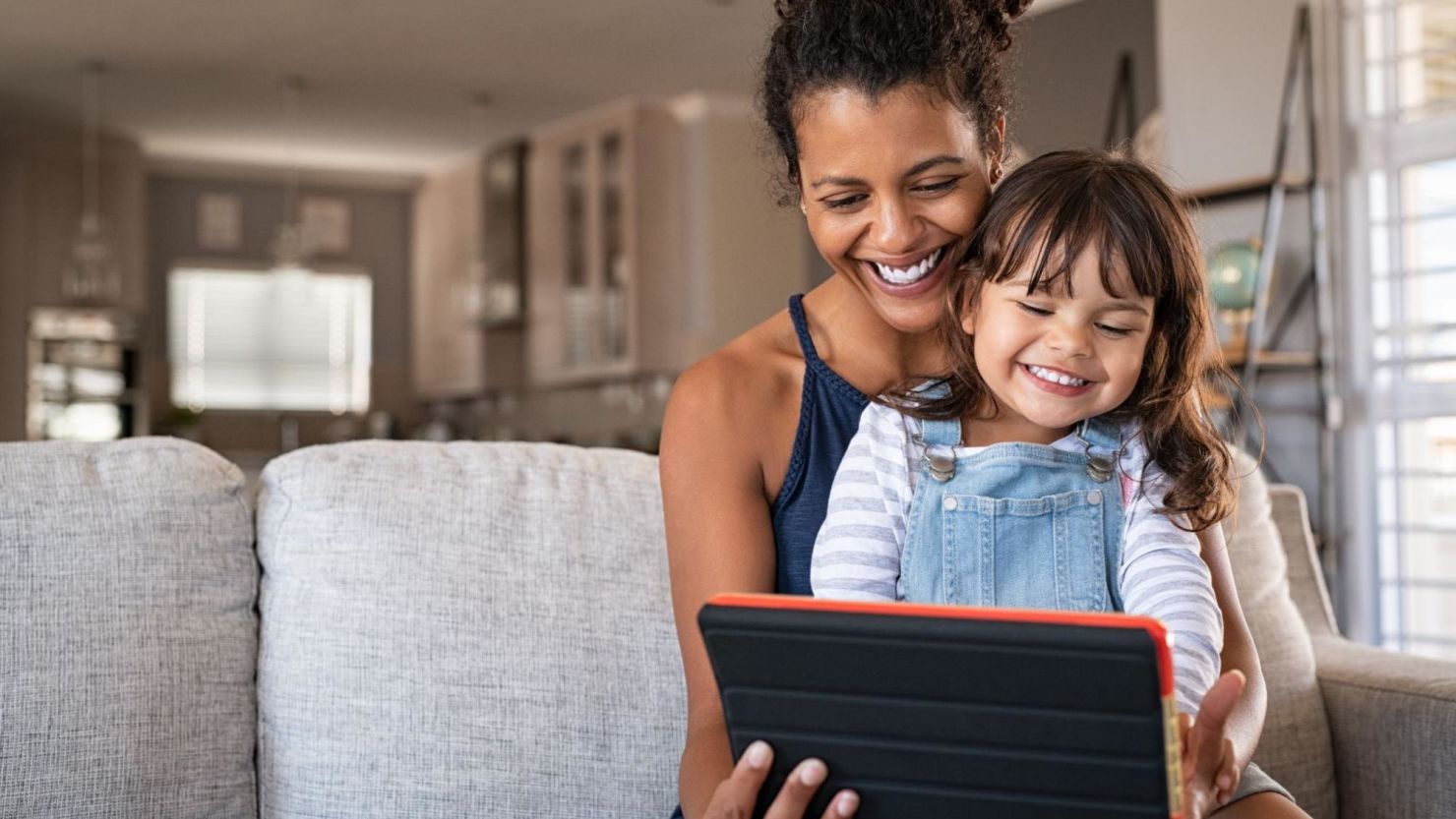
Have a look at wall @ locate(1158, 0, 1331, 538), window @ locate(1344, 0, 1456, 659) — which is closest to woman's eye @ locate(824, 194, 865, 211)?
window @ locate(1344, 0, 1456, 659)

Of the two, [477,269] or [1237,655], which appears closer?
[1237,655]

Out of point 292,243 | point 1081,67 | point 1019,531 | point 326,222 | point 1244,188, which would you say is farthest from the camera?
point 326,222

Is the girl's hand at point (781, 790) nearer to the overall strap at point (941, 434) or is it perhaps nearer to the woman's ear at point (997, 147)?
the overall strap at point (941, 434)

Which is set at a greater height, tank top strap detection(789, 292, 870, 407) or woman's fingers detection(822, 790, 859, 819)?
tank top strap detection(789, 292, 870, 407)

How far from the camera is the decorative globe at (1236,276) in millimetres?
4238

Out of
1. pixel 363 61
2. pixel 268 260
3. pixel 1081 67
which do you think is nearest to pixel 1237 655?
pixel 1081 67

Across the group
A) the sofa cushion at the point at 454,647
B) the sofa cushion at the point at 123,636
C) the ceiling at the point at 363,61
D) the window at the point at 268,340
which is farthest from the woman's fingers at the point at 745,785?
the window at the point at 268,340

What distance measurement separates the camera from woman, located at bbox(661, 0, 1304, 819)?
4.63 feet

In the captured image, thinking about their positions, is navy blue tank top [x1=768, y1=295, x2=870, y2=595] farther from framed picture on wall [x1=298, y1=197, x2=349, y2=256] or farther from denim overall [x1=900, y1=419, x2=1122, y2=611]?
framed picture on wall [x1=298, y1=197, x2=349, y2=256]

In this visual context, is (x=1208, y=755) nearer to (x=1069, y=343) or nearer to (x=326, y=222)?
(x=1069, y=343)

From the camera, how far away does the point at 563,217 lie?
25.2 feet

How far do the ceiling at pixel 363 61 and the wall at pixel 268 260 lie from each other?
0.41 metres

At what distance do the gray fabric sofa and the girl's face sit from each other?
66 centimetres

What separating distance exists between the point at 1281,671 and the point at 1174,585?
836mm
